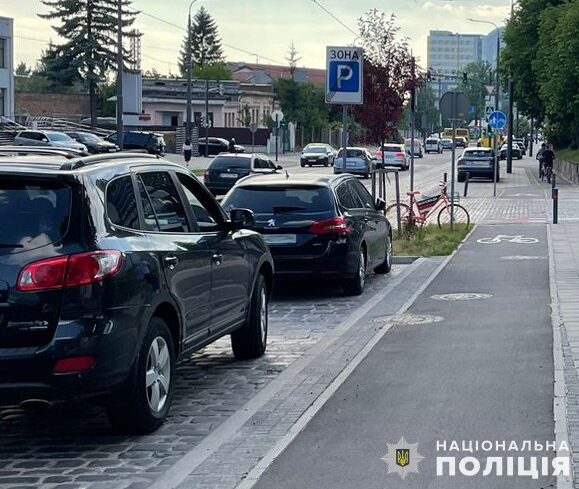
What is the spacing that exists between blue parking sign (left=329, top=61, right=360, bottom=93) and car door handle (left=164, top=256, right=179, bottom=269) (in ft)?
42.9

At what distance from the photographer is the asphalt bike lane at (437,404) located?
6.87 metres

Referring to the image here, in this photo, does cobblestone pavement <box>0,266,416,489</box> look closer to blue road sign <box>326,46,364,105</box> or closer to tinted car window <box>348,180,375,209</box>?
tinted car window <box>348,180,375,209</box>

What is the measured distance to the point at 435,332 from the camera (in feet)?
40.7

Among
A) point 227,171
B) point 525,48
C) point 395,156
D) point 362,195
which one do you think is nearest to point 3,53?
point 395,156

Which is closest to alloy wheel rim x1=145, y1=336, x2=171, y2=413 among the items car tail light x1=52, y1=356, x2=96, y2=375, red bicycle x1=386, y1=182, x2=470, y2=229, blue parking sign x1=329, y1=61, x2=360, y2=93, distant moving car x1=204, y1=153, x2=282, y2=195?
car tail light x1=52, y1=356, x2=96, y2=375

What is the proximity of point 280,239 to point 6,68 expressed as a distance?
70.8 m

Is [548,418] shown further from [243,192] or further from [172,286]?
[243,192]

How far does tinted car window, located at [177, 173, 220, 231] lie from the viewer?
31.4 feet

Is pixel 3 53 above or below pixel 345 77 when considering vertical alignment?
above

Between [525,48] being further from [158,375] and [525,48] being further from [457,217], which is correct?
[158,375]

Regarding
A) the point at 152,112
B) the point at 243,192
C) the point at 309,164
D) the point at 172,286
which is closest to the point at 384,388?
the point at 172,286

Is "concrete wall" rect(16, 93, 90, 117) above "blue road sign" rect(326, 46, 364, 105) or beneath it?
above

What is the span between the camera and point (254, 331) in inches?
429

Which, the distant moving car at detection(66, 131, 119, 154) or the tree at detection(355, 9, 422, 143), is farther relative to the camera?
the distant moving car at detection(66, 131, 119, 154)
